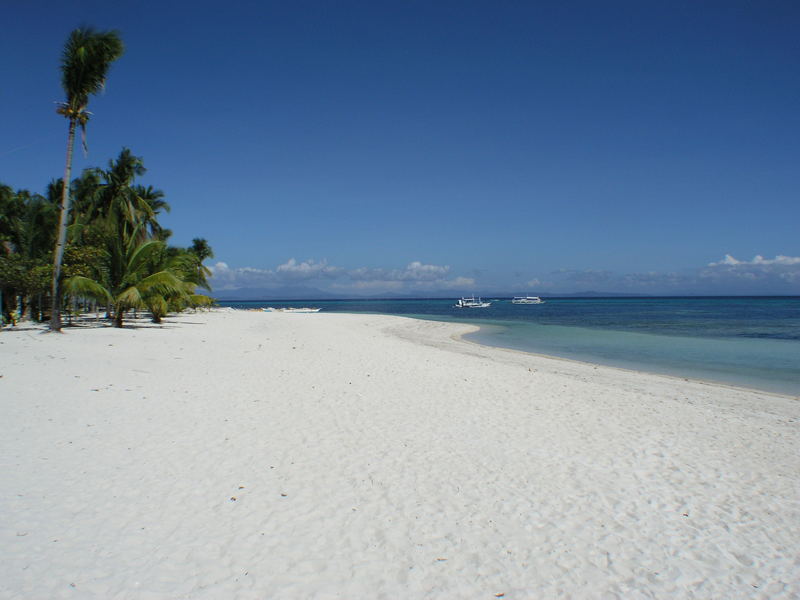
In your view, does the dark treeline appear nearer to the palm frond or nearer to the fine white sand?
the palm frond

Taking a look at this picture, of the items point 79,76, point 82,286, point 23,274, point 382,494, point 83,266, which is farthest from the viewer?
point 83,266

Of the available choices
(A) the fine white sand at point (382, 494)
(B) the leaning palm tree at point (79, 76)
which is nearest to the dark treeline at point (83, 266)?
(B) the leaning palm tree at point (79, 76)

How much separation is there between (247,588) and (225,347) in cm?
1327

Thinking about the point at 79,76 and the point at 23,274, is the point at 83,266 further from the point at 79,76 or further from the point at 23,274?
the point at 79,76

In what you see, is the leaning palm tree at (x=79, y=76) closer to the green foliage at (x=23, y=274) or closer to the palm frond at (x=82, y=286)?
the palm frond at (x=82, y=286)

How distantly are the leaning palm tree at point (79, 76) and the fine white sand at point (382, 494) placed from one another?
986cm

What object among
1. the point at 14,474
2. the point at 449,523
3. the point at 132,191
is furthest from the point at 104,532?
the point at 132,191

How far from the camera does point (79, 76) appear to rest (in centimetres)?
1622

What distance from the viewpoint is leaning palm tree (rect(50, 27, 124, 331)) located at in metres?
16.1

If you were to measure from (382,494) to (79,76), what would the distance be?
65.0ft

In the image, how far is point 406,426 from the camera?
23.1 feet

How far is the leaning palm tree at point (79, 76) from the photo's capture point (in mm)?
16062

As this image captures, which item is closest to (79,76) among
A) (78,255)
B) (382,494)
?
(78,255)

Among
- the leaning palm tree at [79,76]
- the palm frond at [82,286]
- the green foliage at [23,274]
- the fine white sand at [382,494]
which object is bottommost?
the fine white sand at [382,494]
